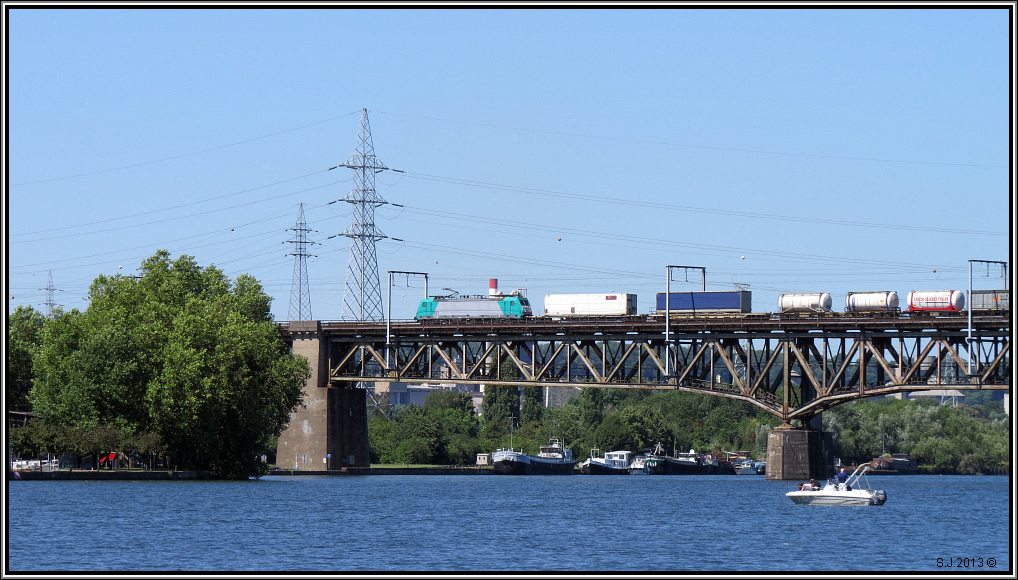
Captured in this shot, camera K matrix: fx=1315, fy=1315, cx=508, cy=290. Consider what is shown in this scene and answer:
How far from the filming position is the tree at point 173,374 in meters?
94.6

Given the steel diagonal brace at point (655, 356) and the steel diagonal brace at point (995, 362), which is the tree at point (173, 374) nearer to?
the steel diagonal brace at point (655, 356)

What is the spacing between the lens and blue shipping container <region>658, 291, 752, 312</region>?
11350 cm

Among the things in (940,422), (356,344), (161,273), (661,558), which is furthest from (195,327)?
(940,422)

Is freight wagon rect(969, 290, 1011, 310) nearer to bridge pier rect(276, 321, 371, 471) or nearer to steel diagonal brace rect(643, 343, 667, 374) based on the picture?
steel diagonal brace rect(643, 343, 667, 374)

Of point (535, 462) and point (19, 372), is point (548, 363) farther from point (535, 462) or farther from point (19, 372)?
point (535, 462)

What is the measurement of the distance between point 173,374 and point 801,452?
170 feet

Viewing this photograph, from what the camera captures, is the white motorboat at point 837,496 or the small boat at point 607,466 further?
the small boat at point 607,466

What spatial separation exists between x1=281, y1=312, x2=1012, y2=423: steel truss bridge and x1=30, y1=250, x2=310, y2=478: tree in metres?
20.9

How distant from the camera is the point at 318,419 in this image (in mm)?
134625

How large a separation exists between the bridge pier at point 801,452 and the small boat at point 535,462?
71.6m

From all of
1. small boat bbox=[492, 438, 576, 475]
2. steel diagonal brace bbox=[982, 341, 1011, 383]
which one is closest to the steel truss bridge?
steel diagonal brace bbox=[982, 341, 1011, 383]

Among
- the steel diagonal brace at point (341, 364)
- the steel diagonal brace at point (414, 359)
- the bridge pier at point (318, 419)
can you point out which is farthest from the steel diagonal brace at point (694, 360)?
the bridge pier at point (318, 419)

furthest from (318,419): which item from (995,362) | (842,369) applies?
(995,362)

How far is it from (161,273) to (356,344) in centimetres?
2693
